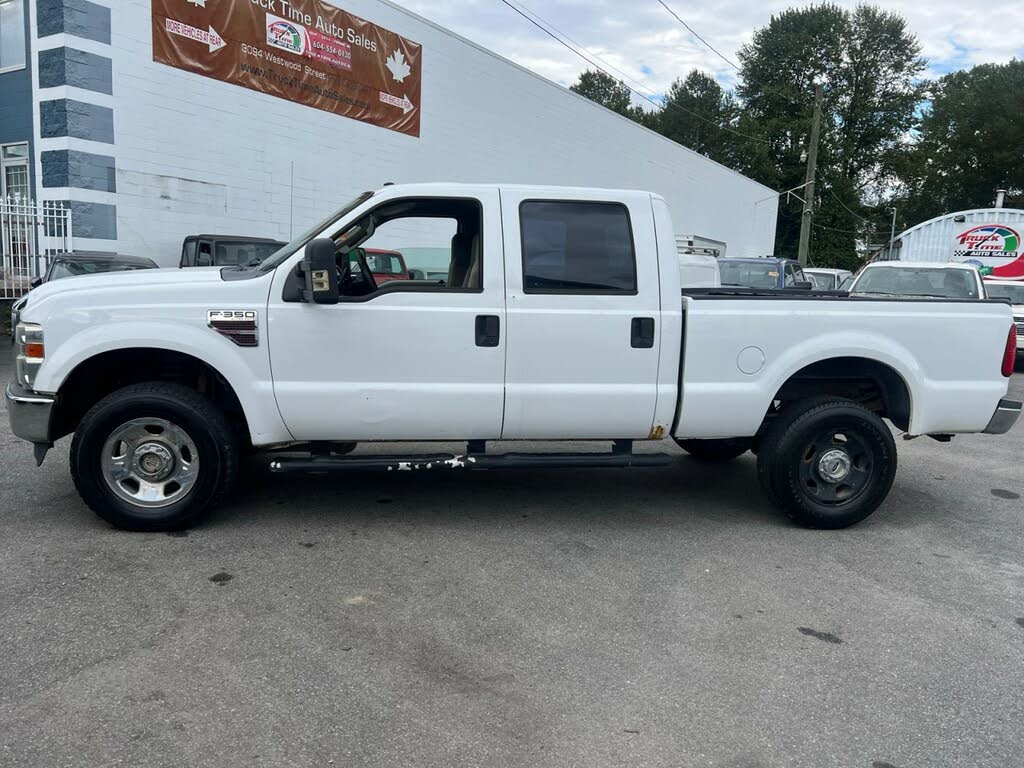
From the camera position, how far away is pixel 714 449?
22.1ft

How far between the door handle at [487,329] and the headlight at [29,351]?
2410 millimetres

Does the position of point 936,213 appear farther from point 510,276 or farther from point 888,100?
point 510,276

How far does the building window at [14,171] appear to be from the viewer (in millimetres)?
13086

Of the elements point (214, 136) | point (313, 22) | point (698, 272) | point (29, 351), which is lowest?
point (29, 351)

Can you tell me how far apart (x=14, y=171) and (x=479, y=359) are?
12393 millimetres

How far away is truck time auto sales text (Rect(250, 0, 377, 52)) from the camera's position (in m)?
14.2

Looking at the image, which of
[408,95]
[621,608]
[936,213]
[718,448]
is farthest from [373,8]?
[936,213]

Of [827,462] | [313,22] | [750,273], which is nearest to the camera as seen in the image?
[827,462]

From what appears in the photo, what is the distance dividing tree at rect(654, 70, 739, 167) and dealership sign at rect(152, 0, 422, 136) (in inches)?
1790

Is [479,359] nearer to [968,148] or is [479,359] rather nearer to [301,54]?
[301,54]

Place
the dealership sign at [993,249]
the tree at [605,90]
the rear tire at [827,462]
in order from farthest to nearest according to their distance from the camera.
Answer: the tree at [605,90] → the dealership sign at [993,249] → the rear tire at [827,462]

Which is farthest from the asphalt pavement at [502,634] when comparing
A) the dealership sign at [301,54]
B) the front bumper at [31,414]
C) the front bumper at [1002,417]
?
the dealership sign at [301,54]

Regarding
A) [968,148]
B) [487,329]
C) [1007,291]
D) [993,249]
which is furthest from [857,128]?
[487,329]

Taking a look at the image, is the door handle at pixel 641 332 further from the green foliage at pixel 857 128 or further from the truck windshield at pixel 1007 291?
the green foliage at pixel 857 128
